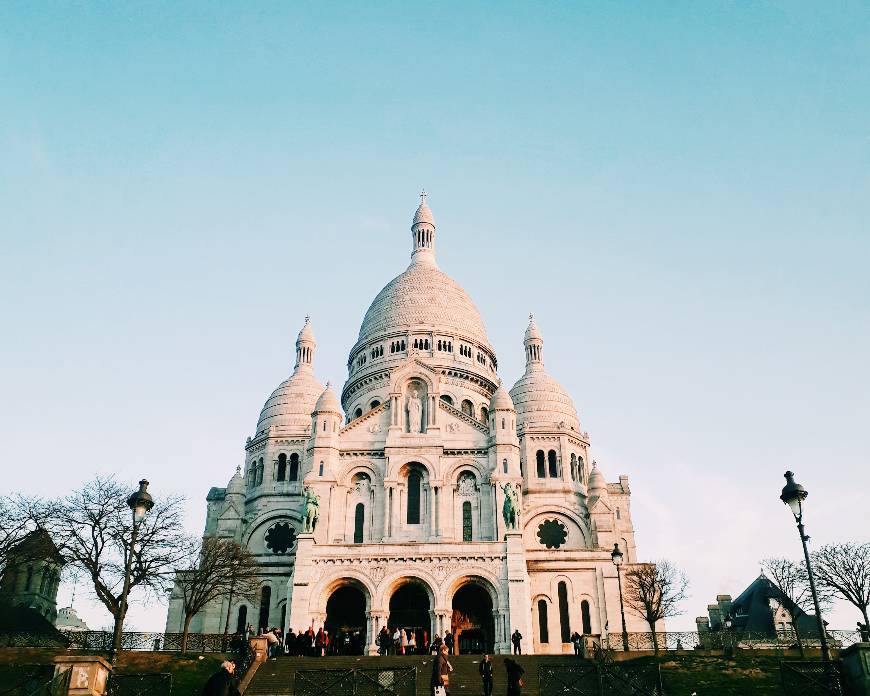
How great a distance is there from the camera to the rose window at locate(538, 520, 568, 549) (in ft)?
189

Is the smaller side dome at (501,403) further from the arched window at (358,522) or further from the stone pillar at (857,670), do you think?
the stone pillar at (857,670)

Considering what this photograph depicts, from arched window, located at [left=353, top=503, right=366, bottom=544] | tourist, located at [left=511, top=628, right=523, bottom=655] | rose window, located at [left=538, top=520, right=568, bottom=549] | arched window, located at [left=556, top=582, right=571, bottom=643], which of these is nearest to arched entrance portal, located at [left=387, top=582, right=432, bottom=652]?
arched window, located at [left=353, top=503, right=366, bottom=544]

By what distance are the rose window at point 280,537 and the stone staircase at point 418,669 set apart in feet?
74.1

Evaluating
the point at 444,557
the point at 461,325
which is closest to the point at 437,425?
the point at 444,557

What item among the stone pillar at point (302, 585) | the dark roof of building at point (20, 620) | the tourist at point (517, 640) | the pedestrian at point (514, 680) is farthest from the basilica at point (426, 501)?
the pedestrian at point (514, 680)

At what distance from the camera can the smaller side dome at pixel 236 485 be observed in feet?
193

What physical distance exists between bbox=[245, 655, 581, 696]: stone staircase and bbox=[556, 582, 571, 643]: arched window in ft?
54.3

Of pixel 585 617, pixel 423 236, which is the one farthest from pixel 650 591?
pixel 423 236

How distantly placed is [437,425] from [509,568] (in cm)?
1038

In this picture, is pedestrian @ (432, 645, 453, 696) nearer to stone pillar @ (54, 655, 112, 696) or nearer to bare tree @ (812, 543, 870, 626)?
stone pillar @ (54, 655, 112, 696)

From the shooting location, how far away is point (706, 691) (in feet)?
90.8

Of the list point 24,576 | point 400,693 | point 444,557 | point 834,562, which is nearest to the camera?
point 400,693

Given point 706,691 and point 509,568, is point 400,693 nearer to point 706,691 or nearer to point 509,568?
point 706,691

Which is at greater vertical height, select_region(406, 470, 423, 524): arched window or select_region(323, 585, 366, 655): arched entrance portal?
select_region(406, 470, 423, 524): arched window
